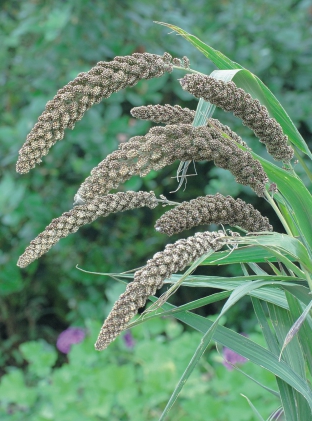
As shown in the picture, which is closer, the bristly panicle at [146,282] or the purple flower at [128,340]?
the bristly panicle at [146,282]

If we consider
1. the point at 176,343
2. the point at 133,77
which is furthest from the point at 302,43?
the point at 133,77

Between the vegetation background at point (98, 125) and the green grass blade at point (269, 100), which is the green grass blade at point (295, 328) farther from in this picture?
the vegetation background at point (98, 125)

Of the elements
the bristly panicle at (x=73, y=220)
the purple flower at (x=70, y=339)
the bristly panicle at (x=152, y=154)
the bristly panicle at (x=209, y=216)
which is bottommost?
the purple flower at (x=70, y=339)

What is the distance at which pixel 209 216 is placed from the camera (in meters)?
0.83

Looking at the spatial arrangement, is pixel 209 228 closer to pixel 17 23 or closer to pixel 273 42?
pixel 273 42

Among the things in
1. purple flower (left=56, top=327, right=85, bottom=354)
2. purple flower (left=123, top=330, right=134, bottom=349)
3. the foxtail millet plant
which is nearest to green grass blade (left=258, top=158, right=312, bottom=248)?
the foxtail millet plant

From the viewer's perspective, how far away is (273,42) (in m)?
2.89

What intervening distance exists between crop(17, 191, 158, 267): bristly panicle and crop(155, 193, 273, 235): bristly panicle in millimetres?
55

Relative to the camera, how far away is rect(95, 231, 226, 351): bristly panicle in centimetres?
69

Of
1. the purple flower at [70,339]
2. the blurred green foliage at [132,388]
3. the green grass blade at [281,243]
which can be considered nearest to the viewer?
the green grass blade at [281,243]

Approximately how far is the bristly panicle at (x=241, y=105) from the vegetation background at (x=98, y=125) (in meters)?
1.46

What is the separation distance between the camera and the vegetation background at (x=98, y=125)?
8.18 feet

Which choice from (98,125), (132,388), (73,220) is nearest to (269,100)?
(73,220)

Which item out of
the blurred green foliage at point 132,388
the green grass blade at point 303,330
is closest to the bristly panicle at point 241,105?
the green grass blade at point 303,330
